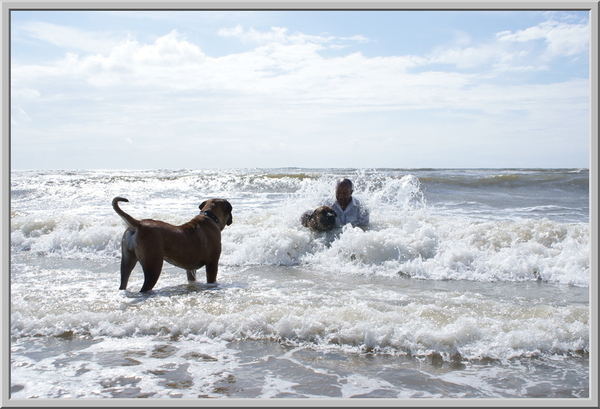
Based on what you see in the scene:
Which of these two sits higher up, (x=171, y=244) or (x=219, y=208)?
(x=219, y=208)

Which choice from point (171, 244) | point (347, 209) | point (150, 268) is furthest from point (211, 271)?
point (347, 209)

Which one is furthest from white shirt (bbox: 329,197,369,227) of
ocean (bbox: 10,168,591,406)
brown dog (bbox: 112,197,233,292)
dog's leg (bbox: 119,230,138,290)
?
dog's leg (bbox: 119,230,138,290)

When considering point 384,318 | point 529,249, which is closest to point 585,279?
point 529,249

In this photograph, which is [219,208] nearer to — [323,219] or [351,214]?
[323,219]

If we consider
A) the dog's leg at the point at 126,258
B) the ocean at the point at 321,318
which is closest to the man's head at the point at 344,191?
the ocean at the point at 321,318

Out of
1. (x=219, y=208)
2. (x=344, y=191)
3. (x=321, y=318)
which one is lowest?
(x=321, y=318)

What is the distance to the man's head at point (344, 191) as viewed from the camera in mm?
9039

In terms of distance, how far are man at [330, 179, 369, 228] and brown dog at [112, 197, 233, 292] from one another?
3.06 metres

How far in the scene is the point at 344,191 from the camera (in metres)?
9.09

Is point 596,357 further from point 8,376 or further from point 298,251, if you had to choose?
point 298,251

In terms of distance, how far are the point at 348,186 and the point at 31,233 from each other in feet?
24.2

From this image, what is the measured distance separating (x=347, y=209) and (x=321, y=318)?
4916 millimetres

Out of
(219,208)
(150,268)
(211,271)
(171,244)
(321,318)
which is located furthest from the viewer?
(219,208)

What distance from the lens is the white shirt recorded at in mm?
9258
